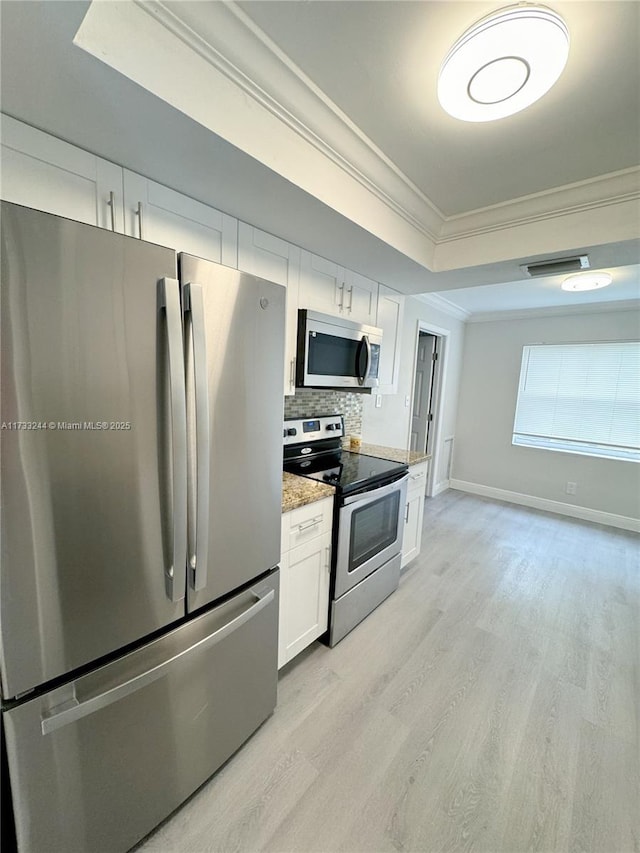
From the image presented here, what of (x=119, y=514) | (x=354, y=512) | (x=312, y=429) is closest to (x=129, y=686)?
(x=119, y=514)

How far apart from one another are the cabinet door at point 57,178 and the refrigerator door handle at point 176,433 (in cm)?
52

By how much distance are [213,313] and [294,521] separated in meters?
0.98

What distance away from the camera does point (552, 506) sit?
4.32 meters

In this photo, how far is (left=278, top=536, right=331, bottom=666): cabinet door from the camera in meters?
1.61

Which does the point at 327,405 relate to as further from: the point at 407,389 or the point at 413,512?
the point at 407,389

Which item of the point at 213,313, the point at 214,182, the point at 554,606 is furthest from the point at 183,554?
the point at 554,606

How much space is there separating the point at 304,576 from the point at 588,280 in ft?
10.0

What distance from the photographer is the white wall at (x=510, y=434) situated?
3.89m

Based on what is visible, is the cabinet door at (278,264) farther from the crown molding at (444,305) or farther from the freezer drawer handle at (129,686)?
the crown molding at (444,305)

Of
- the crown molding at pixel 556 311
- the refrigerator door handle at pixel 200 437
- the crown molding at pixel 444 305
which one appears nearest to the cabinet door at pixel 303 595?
the refrigerator door handle at pixel 200 437

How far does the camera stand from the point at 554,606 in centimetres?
246

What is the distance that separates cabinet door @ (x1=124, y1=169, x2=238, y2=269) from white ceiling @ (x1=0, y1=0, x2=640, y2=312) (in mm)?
49

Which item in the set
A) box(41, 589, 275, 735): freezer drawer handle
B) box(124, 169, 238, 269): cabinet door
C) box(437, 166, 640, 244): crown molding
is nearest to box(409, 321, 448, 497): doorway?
box(437, 166, 640, 244): crown molding

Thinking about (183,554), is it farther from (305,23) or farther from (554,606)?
(554,606)
